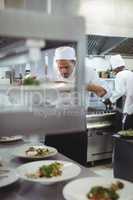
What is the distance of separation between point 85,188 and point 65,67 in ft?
1.10

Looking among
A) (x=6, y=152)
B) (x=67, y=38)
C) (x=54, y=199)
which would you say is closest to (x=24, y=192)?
(x=54, y=199)

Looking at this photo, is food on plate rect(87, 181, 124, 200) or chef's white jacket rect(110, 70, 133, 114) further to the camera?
chef's white jacket rect(110, 70, 133, 114)

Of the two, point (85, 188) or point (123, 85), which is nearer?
point (85, 188)

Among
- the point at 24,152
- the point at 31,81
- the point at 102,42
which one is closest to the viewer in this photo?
the point at 31,81

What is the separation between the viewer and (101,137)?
8.68ft

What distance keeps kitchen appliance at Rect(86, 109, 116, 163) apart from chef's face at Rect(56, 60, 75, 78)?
80.5 inches

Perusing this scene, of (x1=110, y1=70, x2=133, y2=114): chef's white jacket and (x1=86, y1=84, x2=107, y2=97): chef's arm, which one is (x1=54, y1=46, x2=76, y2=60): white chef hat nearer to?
(x1=86, y1=84, x2=107, y2=97): chef's arm

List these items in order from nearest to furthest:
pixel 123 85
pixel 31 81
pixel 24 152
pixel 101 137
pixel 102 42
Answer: pixel 31 81 → pixel 102 42 → pixel 24 152 → pixel 123 85 → pixel 101 137

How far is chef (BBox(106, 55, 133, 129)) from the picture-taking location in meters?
2.13

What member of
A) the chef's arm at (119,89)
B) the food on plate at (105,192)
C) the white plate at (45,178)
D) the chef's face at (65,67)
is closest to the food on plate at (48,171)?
the white plate at (45,178)

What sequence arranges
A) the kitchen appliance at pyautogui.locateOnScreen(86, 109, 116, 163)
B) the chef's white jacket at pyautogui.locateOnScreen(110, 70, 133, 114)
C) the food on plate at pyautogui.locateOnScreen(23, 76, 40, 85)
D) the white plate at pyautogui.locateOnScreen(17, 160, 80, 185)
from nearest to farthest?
1. the food on plate at pyautogui.locateOnScreen(23, 76, 40, 85)
2. the white plate at pyautogui.locateOnScreen(17, 160, 80, 185)
3. the chef's white jacket at pyautogui.locateOnScreen(110, 70, 133, 114)
4. the kitchen appliance at pyautogui.locateOnScreen(86, 109, 116, 163)

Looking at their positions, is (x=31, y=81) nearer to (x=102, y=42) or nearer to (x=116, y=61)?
(x=102, y=42)

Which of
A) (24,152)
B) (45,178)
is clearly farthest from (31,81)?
(24,152)

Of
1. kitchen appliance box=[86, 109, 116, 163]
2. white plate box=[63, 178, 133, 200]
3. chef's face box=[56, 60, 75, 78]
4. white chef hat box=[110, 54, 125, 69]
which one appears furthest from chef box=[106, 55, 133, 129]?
chef's face box=[56, 60, 75, 78]
